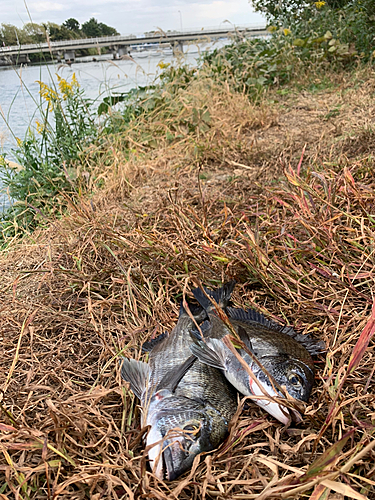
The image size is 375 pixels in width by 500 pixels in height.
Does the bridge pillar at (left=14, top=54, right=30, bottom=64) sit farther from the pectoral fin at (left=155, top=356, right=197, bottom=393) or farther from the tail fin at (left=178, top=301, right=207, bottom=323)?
the pectoral fin at (left=155, top=356, right=197, bottom=393)

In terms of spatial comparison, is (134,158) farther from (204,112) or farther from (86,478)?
(86,478)

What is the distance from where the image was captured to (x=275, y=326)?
1.91m

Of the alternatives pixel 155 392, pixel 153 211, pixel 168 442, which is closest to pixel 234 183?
pixel 153 211

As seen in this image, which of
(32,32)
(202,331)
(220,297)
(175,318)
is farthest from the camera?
(32,32)

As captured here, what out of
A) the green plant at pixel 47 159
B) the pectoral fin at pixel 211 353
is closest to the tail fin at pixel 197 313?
the pectoral fin at pixel 211 353

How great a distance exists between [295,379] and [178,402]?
0.47 metres

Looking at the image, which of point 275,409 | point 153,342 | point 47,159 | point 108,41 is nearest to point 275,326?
point 275,409

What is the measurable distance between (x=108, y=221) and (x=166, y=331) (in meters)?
1.23

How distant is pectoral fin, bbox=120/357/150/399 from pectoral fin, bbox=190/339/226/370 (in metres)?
0.23

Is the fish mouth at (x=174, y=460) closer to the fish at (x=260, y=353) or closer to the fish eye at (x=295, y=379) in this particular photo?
the fish at (x=260, y=353)

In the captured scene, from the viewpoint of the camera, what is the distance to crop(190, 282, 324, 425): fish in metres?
1.51

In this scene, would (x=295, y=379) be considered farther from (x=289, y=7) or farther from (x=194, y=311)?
(x=289, y=7)

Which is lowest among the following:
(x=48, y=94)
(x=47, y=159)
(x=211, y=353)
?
(x=211, y=353)

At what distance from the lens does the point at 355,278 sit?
205 centimetres
